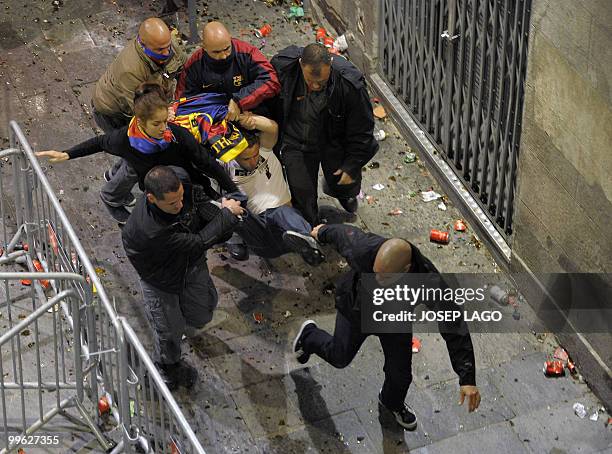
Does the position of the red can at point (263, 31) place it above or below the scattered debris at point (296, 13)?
below

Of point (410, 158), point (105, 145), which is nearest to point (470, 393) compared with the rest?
point (105, 145)

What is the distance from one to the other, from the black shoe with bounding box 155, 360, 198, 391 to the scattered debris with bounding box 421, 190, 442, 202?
2.64 metres

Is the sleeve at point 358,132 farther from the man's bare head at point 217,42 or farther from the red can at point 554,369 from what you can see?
the red can at point 554,369

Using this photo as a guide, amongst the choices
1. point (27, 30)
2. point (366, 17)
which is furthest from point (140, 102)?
point (27, 30)

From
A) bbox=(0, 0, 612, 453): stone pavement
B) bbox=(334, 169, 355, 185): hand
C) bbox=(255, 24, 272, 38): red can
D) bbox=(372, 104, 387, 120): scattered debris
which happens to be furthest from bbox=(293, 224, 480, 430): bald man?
bbox=(255, 24, 272, 38): red can

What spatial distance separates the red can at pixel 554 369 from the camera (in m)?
8.47

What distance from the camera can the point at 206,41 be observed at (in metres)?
8.68

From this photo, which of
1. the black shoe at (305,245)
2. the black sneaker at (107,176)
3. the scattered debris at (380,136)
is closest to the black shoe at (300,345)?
the black shoe at (305,245)

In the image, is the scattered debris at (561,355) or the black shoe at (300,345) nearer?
the black shoe at (300,345)

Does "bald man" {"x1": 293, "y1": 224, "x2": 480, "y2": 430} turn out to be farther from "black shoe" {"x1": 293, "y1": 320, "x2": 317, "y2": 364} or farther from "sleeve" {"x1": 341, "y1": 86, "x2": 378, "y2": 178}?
"sleeve" {"x1": 341, "y1": 86, "x2": 378, "y2": 178}

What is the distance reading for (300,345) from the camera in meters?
8.34

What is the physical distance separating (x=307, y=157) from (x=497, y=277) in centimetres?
179

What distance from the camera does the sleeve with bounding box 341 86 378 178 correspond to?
336 inches

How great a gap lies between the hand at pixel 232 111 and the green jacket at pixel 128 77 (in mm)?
756
